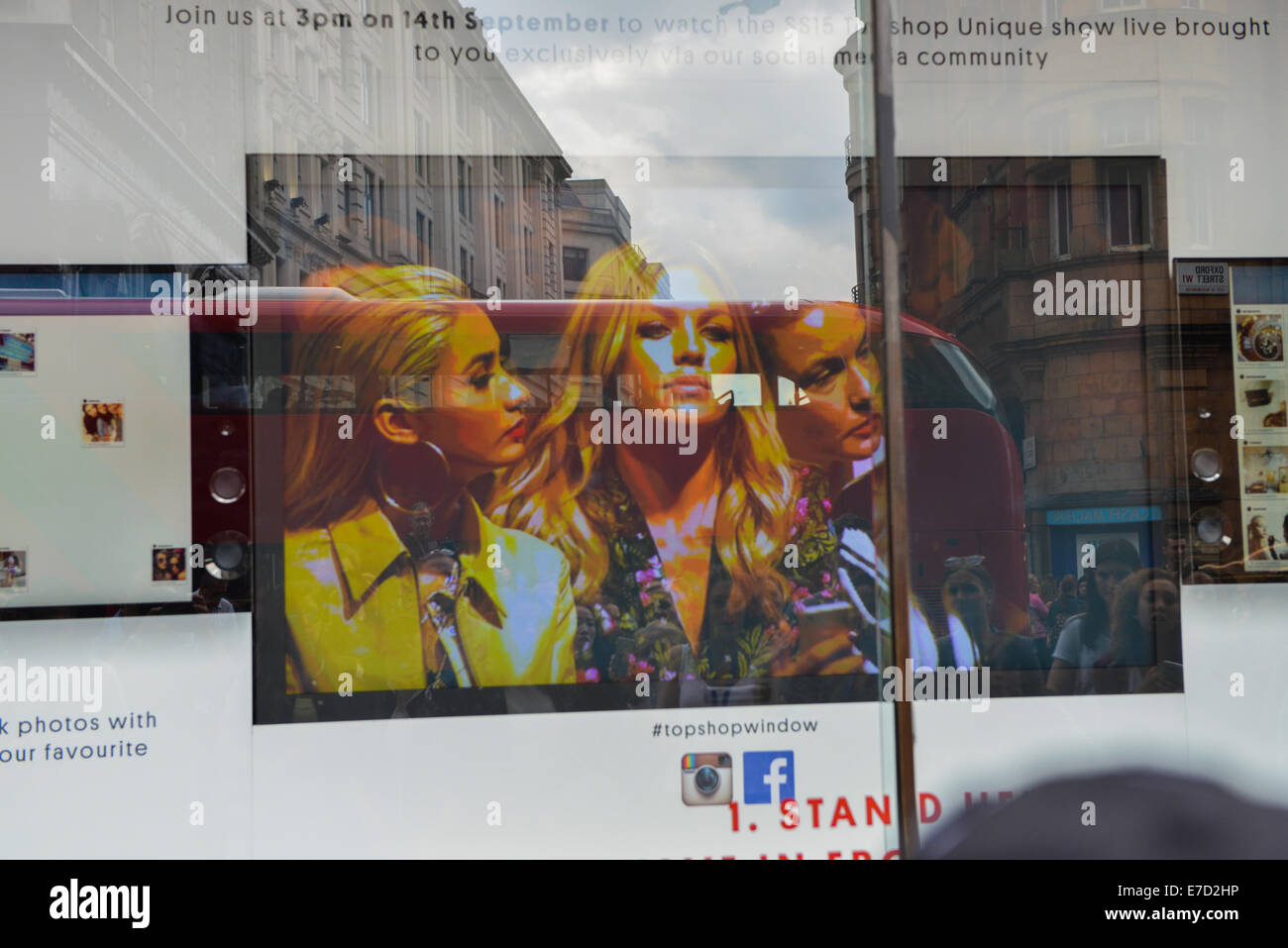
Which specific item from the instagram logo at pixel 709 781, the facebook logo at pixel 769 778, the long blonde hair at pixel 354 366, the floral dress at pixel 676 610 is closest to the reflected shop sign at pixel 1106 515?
the floral dress at pixel 676 610

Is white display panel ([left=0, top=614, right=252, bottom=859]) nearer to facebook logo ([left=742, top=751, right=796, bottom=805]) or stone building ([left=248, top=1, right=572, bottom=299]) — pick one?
stone building ([left=248, top=1, right=572, bottom=299])

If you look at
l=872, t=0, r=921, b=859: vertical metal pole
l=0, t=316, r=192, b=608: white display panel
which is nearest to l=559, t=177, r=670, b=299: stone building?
l=872, t=0, r=921, b=859: vertical metal pole

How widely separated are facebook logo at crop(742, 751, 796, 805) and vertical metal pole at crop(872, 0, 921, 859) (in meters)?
0.33

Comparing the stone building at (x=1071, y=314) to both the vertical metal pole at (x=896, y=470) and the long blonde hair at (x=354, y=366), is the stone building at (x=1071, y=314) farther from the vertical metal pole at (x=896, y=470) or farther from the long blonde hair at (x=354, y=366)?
the long blonde hair at (x=354, y=366)

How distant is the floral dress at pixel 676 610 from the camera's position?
3.05 m

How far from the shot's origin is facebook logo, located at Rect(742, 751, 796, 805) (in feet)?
9.90

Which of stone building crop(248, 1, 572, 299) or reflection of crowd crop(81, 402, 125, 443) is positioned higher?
stone building crop(248, 1, 572, 299)

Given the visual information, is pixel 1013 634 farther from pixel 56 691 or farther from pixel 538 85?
pixel 56 691

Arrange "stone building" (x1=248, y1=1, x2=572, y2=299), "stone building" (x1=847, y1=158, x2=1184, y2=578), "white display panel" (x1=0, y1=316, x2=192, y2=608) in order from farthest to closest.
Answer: "stone building" (x1=847, y1=158, x2=1184, y2=578)
"stone building" (x1=248, y1=1, x2=572, y2=299)
"white display panel" (x1=0, y1=316, x2=192, y2=608)

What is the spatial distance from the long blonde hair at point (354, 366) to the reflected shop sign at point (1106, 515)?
1974 mm

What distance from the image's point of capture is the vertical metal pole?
304 centimetres

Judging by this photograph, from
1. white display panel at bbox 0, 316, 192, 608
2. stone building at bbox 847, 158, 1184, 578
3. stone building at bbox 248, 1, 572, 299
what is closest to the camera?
white display panel at bbox 0, 316, 192, 608

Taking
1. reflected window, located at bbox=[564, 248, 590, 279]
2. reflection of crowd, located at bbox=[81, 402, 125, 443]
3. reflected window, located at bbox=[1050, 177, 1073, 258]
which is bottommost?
reflection of crowd, located at bbox=[81, 402, 125, 443]

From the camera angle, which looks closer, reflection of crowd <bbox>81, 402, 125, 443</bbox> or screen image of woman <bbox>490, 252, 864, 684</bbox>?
reflection of crowd <bbox>81, 402, 125, 443</bbox>
